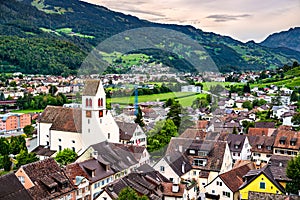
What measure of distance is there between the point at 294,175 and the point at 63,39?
142 m

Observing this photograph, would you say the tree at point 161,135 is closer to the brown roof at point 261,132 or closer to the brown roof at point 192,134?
the brown roof at point 192,134

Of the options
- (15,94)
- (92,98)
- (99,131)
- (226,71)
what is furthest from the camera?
(226,71)

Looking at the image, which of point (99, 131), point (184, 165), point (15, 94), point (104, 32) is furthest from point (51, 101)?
point (104, 32)

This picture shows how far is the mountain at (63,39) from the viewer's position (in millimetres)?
122375

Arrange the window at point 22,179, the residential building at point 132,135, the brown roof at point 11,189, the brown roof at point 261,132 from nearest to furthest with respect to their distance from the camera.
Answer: the brown roof at point 11,189
the window at point 22,179
the residential building at point 132,135
the brown roof at point 261,132

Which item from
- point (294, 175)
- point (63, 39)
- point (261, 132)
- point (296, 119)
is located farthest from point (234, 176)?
point (63, 39)

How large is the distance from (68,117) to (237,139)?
1584 cm

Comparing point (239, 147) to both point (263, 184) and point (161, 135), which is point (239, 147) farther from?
point (263, 184)

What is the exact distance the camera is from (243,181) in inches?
989

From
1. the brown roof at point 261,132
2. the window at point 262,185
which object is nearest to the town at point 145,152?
the window at point 262,185

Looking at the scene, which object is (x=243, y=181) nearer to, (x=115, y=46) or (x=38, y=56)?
(x=115, y=46)

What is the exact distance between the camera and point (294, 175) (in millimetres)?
22844

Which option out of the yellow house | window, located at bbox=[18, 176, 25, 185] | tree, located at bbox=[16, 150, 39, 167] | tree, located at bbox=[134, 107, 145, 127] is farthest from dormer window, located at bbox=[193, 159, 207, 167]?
tree, located at bbox=[16, 150, 39, 167]

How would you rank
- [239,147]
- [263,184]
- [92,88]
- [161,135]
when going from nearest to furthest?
[263,184] < [92,88] < [161,135] < [239,147]
